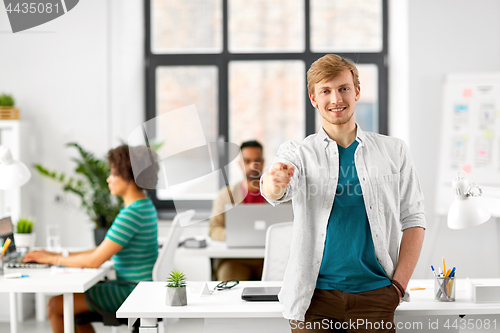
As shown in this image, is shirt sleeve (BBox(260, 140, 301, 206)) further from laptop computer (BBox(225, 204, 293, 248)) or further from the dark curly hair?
laptop computer (BBox(225, 204, 293, 248))

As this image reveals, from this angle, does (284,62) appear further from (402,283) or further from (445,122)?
(402,283)

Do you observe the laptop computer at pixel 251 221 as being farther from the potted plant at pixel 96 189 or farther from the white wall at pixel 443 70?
the white wall at pixel 443 70

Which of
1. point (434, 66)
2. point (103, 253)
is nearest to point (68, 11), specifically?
point (103, 253)

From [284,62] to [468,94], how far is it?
1.69 m

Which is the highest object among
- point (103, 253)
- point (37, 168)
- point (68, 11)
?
point (68, 11)

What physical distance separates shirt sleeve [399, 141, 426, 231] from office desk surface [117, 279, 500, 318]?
343 millimetres

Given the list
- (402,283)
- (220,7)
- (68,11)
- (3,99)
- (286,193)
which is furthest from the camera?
(220,7)

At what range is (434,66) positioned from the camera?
425cm

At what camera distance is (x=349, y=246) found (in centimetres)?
158

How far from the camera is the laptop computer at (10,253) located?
8.35ft

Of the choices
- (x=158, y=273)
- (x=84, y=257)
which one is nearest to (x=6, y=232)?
(x=84, y=257)

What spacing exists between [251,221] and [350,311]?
1.45 m

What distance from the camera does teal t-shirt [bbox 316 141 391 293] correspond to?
158cm

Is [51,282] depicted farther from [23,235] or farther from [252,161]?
[252,161]
